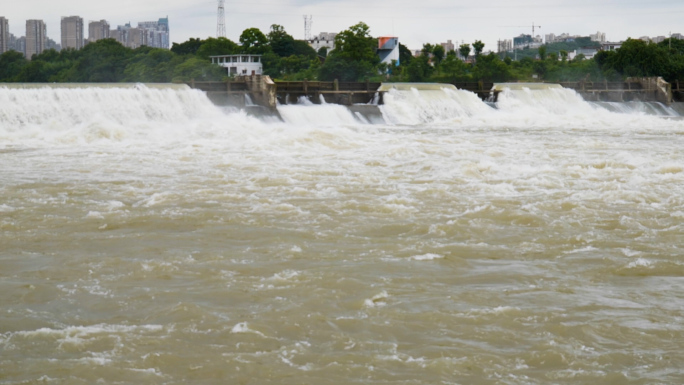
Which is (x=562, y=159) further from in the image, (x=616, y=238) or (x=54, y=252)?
(x=54, y=252)

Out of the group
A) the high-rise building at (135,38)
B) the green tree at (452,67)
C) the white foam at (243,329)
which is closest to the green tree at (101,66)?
the green tree at (452,67)

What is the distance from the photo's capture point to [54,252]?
8328 millimetres

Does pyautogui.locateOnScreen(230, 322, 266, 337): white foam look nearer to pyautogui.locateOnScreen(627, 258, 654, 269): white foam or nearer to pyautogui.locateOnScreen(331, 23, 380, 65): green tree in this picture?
pyautogui.locateOnScreen(627, 258, 654, 269): white foam

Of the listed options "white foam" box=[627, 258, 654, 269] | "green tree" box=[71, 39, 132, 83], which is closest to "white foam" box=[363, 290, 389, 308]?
"white foam" box=[627, 258, 654, 269]

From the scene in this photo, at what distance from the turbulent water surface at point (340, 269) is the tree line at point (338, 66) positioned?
4003cm

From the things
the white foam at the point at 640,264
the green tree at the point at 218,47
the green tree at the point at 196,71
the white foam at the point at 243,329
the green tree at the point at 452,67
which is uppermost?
the green tree at the point at 218,47

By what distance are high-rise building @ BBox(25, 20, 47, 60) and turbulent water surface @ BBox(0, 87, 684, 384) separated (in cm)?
11307

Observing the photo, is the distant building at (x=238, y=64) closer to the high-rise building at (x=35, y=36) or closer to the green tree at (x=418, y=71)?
the green tree at (x=418, y=71)

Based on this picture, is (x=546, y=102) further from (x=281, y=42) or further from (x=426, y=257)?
(x=281, y=42)

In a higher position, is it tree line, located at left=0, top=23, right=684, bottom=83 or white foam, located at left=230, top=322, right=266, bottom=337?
tree line, located at left=0, top=23, right=684, bottom=83

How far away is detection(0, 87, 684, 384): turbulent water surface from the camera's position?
17.5 ft

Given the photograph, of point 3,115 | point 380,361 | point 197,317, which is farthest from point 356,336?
point 3,115

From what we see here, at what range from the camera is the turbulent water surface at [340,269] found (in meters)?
5.34

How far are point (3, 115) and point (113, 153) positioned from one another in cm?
664
